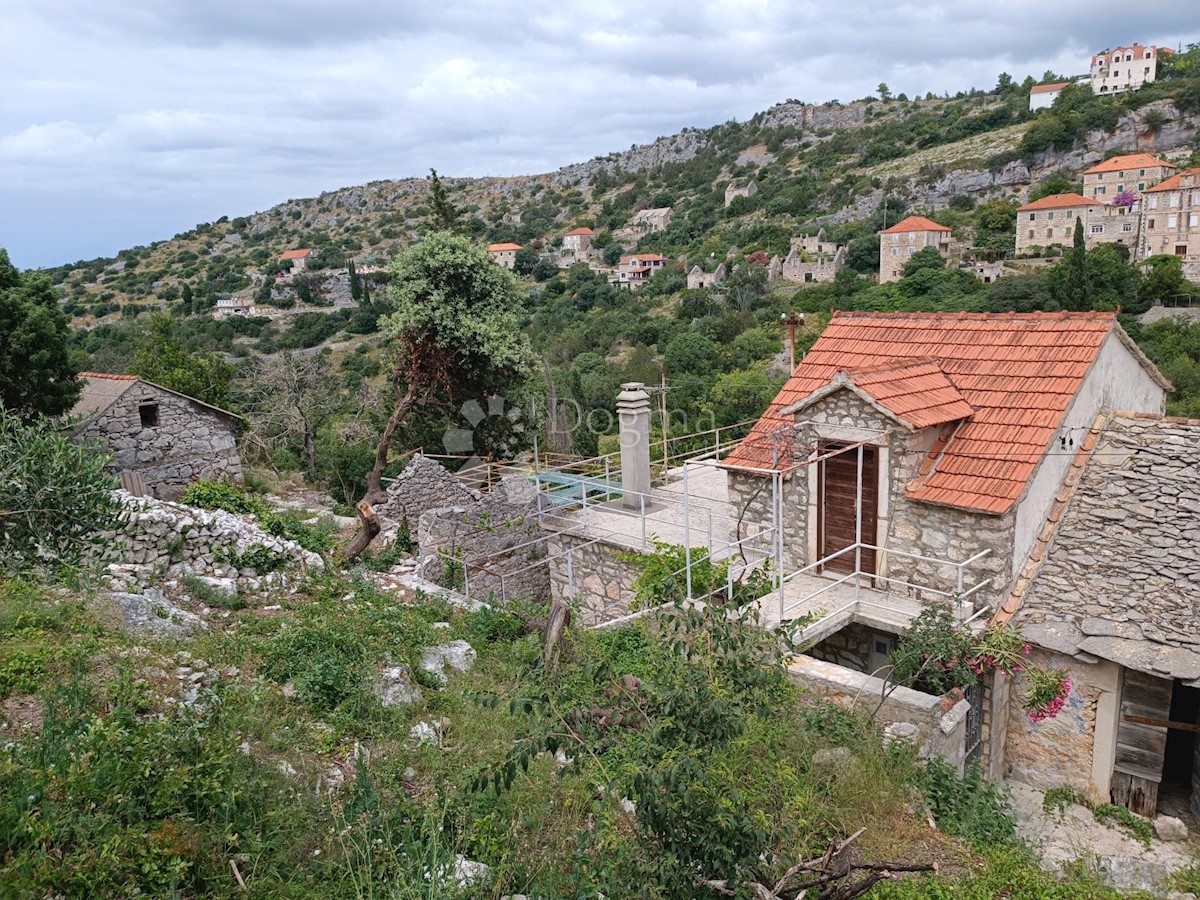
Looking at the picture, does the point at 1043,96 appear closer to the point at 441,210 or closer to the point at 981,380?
the point at 441,210

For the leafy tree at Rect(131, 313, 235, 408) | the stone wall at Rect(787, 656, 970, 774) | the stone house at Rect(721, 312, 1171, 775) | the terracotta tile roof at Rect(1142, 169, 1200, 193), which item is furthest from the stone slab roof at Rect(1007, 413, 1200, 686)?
the terracotta tile roof at Rect(1142, 169, 1200, 193)

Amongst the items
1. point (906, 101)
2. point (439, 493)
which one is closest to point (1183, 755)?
point (439, 493)

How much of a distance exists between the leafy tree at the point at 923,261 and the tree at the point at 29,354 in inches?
2784

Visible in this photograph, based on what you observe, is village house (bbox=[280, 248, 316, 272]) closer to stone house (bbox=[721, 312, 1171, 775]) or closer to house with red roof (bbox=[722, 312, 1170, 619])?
house with red roof (bbox=[722, 312, 1170, 619])

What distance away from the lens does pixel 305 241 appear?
4980 inches

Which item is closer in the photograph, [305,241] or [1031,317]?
[1031,317]

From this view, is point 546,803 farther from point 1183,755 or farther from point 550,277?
point 550,277

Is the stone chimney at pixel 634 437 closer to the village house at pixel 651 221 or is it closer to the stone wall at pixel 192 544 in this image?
the stone wall at pixel 192 544

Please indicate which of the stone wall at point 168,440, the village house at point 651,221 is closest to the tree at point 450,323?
the stone wall at point 168,440

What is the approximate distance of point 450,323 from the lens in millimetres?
18391

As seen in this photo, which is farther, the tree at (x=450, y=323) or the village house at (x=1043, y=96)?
the village house at (x=1043, y=96)

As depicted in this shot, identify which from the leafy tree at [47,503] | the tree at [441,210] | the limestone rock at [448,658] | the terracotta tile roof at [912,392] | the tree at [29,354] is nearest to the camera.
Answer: the leafy tree at [47,503]

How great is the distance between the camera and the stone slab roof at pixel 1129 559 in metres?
8.67

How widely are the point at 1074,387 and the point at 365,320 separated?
72.6 meters
